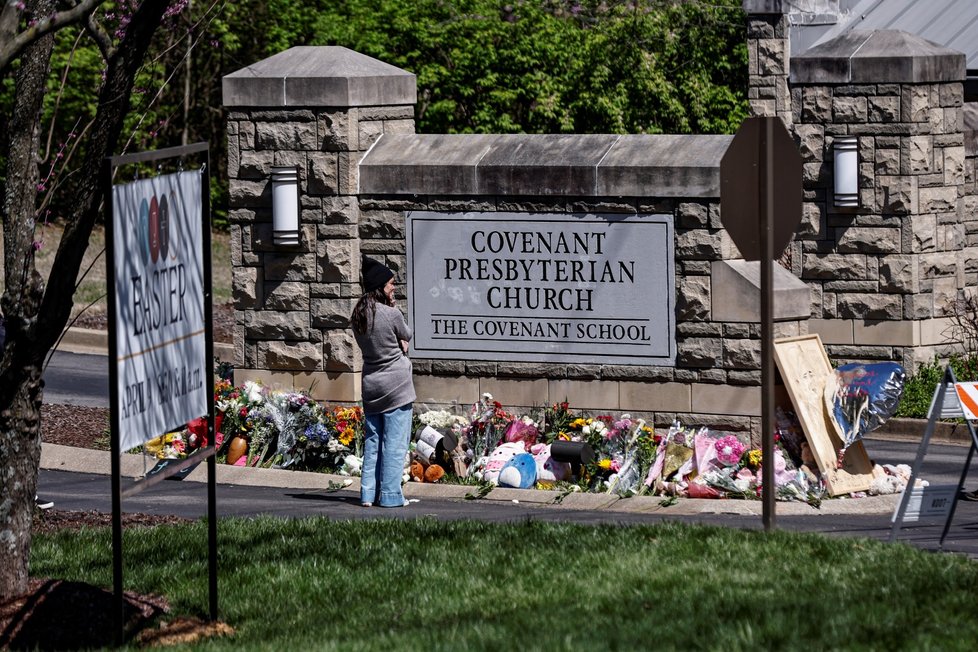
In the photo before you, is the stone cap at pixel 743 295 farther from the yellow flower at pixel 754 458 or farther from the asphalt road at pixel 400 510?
the asphalt road at pixel 400 510

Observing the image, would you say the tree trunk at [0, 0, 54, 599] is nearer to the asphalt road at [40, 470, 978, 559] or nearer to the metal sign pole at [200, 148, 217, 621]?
the metal sign pole at [200, 148, 217, 621]

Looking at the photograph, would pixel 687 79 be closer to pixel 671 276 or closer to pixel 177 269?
pixel 671 276

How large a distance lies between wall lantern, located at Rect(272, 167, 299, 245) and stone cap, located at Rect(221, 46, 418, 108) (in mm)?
563

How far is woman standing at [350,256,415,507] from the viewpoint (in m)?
10.6

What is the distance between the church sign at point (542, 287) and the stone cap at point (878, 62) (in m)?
3.81

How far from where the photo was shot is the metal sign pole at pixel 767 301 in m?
8.10

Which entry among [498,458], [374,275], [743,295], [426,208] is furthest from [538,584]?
[426,208]

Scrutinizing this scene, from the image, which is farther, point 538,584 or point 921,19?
point 921,19

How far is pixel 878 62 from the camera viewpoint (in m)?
14.4

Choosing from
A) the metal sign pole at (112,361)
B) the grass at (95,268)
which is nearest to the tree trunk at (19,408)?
the metal sign pole at (112,361)

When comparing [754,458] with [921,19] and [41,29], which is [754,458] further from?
[921,19]

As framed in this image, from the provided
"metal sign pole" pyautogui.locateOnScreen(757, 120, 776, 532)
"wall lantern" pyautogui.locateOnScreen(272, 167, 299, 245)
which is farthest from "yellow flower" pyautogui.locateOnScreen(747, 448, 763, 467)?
"wall lantern" pyautogui.locateOnScreen(272, 167, 299, 245)

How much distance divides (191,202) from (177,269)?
33cm

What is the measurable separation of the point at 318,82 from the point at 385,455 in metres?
3.45
